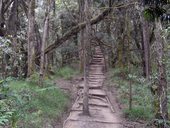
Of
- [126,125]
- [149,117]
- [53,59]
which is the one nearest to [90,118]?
[126,125]

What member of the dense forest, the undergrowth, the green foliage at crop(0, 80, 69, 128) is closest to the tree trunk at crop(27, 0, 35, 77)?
the dense forest

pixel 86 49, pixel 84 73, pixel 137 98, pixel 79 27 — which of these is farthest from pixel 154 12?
pixel 79 27

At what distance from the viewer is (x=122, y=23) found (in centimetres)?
2247

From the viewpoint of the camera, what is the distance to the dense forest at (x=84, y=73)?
342 inches

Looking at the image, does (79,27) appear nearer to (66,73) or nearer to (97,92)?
(97,92)

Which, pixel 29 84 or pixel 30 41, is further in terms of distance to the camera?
pixel 30 41

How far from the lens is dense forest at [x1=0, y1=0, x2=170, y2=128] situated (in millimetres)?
8680

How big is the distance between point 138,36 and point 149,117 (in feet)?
31.3

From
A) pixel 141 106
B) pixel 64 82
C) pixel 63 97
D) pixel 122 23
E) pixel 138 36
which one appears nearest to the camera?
pixel 141 106

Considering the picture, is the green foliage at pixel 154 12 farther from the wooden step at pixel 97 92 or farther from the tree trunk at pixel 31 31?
the wooden step at pixel 97 92

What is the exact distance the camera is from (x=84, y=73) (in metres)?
12.4

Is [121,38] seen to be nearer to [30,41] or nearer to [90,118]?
[30,41]

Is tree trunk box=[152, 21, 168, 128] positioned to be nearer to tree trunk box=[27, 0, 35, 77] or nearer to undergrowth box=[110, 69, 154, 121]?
undergrowth box=[110, 69, 154, 121]

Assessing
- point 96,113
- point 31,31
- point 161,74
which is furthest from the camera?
point 31,31
